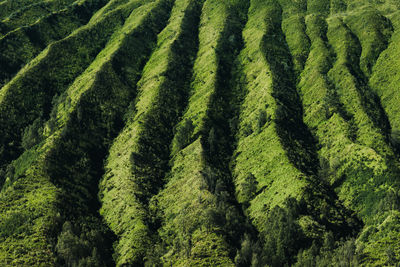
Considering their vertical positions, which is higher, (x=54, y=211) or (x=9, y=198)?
(x=9, y=198)

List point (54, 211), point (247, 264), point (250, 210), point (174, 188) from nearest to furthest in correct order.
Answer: point (247, 264) < point (54, 211) < point (250, 210) < point (174, 188)

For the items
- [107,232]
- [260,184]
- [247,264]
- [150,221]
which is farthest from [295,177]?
[107,232]

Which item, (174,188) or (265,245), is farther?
(174,188)

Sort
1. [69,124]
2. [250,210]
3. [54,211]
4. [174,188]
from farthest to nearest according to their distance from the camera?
[69,124] < [174,188] < [250,210] < [54,211]

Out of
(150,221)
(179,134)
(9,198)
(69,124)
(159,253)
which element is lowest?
(159,253)

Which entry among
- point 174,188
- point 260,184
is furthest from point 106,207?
point 260,184

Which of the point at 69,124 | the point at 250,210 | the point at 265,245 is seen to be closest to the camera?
the point at 265,245

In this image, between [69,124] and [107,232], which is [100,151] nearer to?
[69,124]

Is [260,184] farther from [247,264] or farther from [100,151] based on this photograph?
[100,151]

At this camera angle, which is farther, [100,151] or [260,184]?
[100,151]
